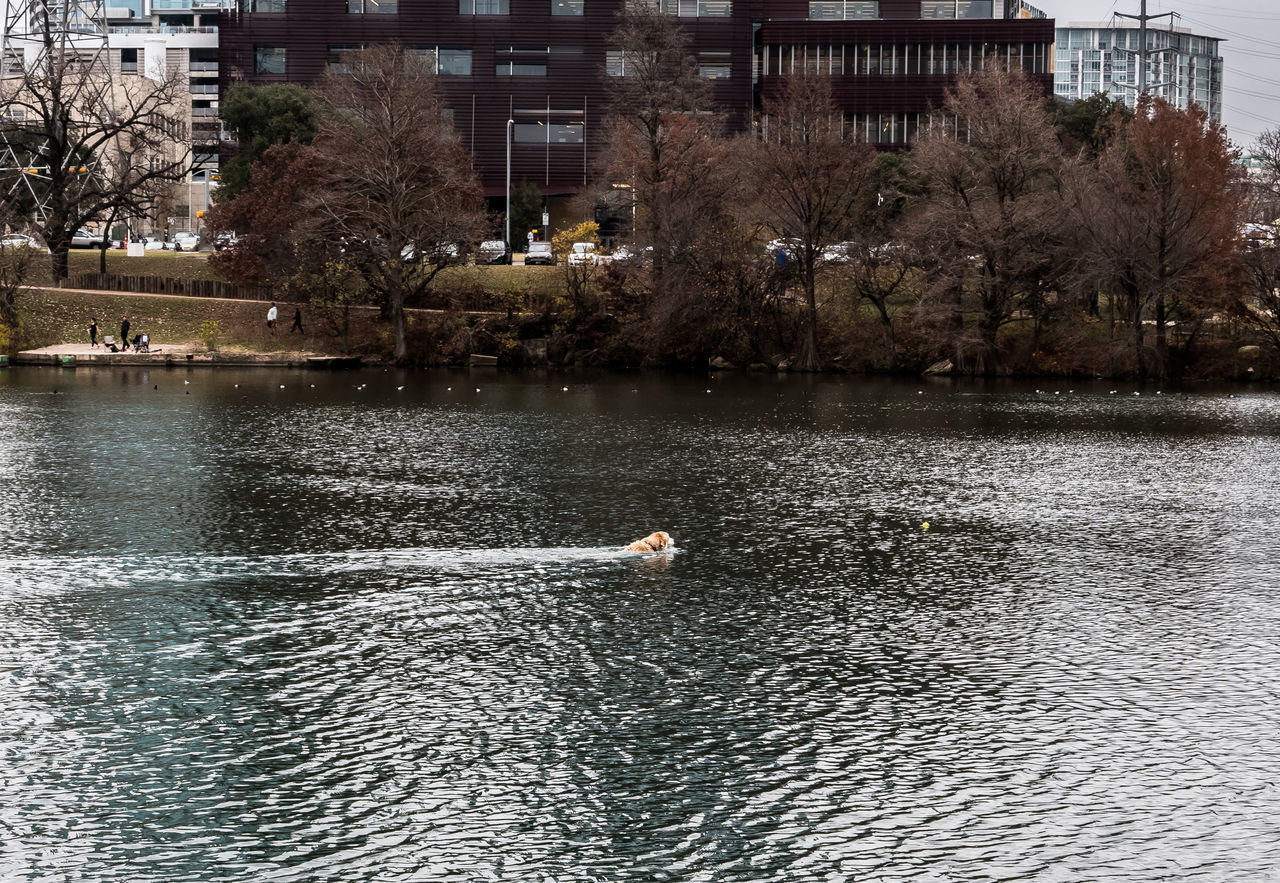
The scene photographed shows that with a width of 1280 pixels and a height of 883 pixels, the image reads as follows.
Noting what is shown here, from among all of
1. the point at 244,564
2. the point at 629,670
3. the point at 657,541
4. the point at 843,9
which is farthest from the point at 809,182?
the point at 629,670

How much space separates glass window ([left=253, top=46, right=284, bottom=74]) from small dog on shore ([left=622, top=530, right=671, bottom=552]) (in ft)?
415

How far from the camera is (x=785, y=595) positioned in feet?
80.8

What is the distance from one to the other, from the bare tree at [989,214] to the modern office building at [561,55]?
55.6 m

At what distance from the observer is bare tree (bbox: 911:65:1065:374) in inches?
3307

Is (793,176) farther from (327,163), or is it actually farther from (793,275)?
(327,163)

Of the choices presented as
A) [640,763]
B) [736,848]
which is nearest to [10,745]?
[640,763]

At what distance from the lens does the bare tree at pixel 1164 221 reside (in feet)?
274

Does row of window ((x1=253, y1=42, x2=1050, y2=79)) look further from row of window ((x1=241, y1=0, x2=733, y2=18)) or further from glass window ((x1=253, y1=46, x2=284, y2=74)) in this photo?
row of window ((x1=241, y1=0, x2=733, y2=18))

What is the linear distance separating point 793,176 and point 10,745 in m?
77.0

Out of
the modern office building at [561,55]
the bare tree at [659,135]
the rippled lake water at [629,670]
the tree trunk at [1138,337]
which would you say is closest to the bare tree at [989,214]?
the tree trunk at [1138,337]

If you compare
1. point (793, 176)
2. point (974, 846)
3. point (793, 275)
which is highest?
point (793, 176)

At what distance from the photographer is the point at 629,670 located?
1984 cm

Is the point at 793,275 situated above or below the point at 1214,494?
above

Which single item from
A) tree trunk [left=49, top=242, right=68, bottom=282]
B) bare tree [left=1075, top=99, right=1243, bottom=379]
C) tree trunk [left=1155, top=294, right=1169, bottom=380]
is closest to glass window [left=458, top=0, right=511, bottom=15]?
tree trunk [left=49, top=242, right=68, bottom=282]
